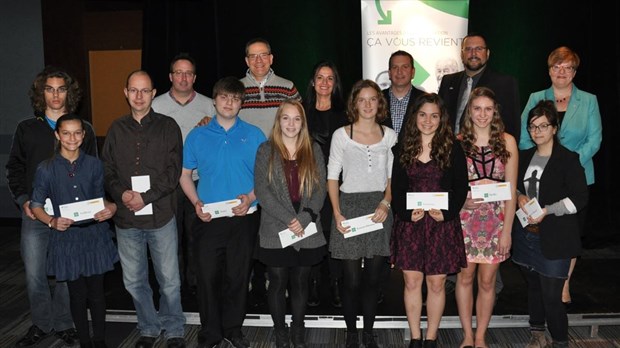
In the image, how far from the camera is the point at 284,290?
3.34 metres

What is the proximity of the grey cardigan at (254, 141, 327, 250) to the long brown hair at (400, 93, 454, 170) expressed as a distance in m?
0.48

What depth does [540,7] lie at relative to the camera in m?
5.66

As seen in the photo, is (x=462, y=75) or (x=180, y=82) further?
(x=462, y=75)

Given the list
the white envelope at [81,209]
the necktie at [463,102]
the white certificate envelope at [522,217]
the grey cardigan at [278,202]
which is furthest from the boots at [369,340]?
the white envelope at [81,209]

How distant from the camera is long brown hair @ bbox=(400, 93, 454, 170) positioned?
3.07 m

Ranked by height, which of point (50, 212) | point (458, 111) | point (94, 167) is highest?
point (458, 111)

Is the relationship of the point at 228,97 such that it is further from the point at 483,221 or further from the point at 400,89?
the point at 483,221

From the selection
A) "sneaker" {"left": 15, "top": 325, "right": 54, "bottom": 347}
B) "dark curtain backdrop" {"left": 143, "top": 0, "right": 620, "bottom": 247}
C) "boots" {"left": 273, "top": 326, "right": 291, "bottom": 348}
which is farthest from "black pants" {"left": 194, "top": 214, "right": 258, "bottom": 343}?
"dark curtain backdrop" {"left": 143, "top": 0, "right": 620, "bottom": 247}

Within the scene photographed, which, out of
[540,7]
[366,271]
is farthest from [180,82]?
[540,7]

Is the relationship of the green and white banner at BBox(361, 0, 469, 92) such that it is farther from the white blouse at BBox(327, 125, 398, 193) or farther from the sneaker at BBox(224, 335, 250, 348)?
the sneaker at BBox(224, 335, 250, 348)

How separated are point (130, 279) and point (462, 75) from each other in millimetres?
2563

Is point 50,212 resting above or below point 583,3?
below

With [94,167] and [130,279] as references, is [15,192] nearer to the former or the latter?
[94,167]

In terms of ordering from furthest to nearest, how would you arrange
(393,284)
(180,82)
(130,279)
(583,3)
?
1. (583,3)
2. (393,284)
3. (180,82)
4. (130,279)
